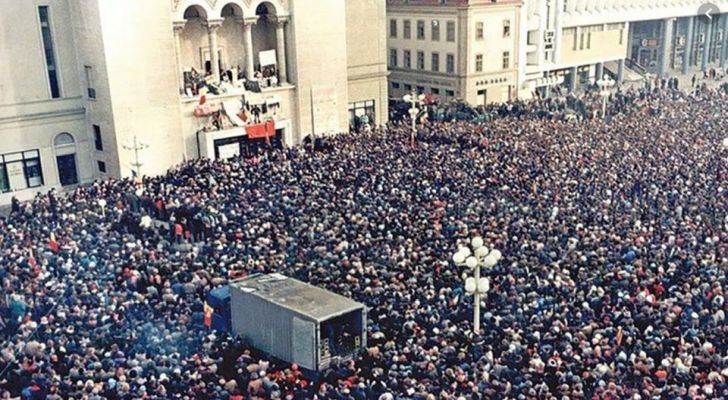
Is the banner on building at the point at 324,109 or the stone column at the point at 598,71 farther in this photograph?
the stone column at the point at 598,71

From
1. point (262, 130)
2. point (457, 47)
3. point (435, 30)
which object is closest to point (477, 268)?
point (262, 130)

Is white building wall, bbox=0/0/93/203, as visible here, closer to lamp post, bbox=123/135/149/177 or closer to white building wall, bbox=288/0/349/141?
lamp post, bbox=123/135/149/177

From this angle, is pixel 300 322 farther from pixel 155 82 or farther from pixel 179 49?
pixel 179 49

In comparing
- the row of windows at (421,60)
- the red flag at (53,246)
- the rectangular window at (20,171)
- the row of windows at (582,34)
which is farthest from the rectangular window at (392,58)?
the red flag at (53,246)

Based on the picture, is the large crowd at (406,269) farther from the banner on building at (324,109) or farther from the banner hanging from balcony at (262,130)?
the banner on building at (324,109)

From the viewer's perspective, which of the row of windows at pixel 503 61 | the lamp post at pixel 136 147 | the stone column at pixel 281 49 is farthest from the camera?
the row of windows at pixel 503 61

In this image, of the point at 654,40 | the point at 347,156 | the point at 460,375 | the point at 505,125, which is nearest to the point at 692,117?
the point at 505,125

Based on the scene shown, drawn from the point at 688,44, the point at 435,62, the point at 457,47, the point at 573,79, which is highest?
the point at 457,47
